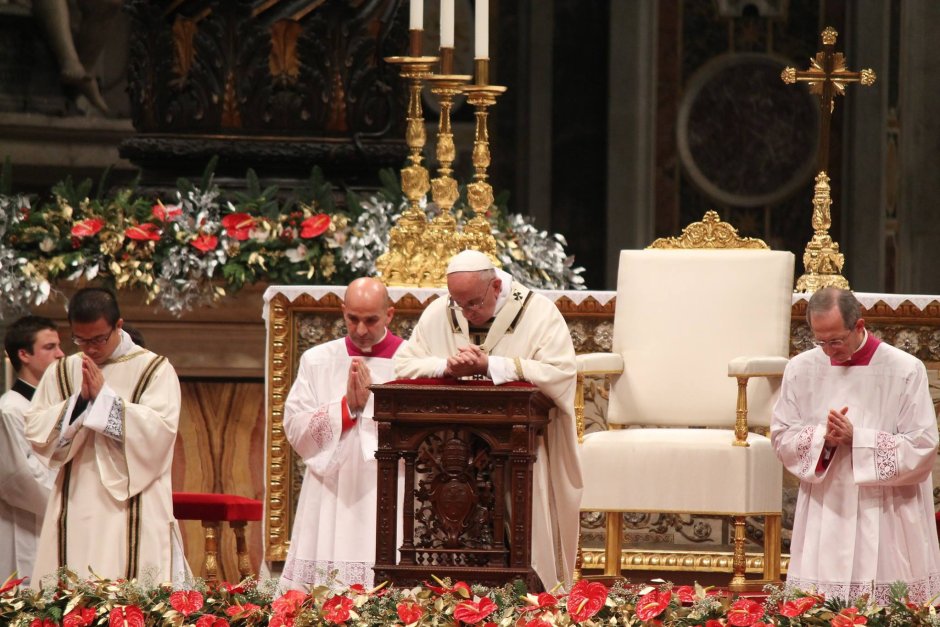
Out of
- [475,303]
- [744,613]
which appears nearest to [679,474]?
[475,303]

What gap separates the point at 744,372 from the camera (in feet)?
24.2

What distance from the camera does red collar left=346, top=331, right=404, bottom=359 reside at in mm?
7199

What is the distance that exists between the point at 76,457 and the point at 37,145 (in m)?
5.36

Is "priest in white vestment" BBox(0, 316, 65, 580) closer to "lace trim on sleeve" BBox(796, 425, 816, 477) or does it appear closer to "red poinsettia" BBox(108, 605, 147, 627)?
"red poinsettia" BBox(108, 605, 147, 627)

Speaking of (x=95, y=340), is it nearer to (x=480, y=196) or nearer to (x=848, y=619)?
(x=480, y=196)

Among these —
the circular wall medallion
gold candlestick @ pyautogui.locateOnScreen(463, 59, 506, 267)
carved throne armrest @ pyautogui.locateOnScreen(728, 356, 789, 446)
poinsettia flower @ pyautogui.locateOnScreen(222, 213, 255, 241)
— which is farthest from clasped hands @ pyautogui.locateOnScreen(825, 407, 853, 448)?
the circular wall medallion

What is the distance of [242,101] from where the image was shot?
9523 millimetres

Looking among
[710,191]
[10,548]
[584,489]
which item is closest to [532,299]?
[584,489]

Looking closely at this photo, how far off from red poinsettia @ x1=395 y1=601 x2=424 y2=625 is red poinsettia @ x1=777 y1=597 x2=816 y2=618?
0.99 m

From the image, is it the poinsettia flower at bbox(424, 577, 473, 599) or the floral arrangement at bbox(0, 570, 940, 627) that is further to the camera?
the poinsettia flower at bbox(424, 577, 473, 599)

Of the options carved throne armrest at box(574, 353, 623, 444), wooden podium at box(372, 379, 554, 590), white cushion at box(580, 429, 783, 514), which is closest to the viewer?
wooden podium at box(372, 379, 554, 590)

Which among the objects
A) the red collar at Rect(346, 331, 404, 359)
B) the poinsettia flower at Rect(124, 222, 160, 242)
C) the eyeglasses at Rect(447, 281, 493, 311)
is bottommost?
the red collar at Rect(346, 331, 404, 359)

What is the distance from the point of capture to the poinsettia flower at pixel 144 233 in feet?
28.2

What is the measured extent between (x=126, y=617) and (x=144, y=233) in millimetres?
3031
